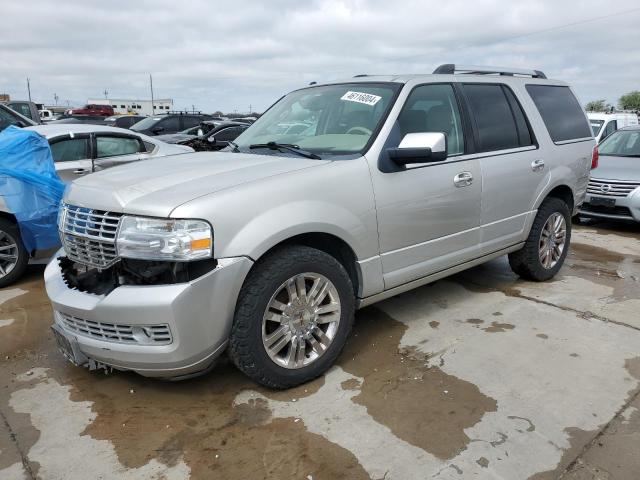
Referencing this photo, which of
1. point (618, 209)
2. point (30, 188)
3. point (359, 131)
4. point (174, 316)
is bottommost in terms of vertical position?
point (618, 209)

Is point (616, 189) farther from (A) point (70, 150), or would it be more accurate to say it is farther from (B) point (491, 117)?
(A) point (70, 150)

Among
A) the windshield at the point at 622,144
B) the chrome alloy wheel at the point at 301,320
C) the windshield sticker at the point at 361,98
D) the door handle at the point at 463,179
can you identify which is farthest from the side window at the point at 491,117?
the windshield at the point at 622,144

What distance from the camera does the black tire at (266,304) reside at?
279 centimetres

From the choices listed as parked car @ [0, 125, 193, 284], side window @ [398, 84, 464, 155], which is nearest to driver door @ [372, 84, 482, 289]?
side window @ [398, 84, 464, 155]

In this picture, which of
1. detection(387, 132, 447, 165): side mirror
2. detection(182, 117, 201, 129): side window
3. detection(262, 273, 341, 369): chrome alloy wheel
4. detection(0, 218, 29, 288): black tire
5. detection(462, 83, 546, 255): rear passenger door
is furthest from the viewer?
detection(182, 117, 201, 129): side window

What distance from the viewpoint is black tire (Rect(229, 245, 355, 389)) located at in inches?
110

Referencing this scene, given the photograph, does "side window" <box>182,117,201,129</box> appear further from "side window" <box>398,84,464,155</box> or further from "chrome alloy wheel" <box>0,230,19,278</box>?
"side window" <box>398,84,464,155</box>

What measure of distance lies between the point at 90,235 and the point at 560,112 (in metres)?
4.25

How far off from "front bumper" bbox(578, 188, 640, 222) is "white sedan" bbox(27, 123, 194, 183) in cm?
621

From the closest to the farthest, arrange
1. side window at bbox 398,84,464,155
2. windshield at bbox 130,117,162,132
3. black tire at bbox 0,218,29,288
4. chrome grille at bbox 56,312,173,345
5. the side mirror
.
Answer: chrome grille at bbox 56,312,173,345 → the side mirror → side window at bbox 398,84,464,155 → black tire at bbox 0,218,29,288 → windshield at bbox 130,117,162,132

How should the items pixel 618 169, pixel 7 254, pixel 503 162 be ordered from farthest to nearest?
pixel 618 169, pixel 7 254, pixel 503 162

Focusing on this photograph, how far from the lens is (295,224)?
290 centimetres

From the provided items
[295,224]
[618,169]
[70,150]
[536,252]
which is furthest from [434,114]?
[618,169]

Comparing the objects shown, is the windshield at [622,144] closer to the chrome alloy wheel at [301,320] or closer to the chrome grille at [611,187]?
the chrome grille at [611,187]
